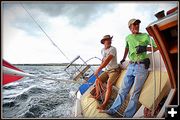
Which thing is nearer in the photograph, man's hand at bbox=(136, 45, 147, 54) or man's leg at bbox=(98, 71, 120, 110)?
man's hand at bbox=(136, 45, 147, 54)

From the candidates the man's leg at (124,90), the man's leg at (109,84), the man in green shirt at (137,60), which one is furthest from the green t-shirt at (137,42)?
the man's leg at (109,84)

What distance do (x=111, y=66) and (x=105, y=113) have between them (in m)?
0.55

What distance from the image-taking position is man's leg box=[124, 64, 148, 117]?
251cm

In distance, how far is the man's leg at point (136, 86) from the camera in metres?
2.51

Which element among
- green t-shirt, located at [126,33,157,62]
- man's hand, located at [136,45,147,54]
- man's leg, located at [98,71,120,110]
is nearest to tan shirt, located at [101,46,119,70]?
man's leg, located at [98,71,120,110]

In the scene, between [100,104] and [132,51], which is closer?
[132,51]

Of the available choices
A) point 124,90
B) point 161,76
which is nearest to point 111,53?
point 124,90

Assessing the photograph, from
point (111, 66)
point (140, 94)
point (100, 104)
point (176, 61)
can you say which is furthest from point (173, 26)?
point (100, 104)

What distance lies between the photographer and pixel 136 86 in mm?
2521

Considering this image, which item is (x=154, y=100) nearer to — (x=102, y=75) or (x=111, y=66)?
(x=111, y=66)

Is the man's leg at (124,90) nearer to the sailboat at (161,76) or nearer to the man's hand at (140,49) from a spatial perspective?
the sailboat at (161,76)

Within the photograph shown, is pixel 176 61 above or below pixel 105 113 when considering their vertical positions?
above

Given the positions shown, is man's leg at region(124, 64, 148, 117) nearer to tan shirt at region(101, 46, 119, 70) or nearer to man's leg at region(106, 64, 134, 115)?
man's leg at region(106, 64, 134, 115)

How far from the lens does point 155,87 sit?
2316 millimetres
